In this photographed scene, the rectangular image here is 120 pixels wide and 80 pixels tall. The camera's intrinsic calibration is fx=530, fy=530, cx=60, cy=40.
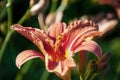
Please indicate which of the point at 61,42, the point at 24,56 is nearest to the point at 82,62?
the point at 61,42

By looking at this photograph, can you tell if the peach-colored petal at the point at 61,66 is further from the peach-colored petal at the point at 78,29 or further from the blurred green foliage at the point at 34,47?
the blurred green foliage at the point at 34,47

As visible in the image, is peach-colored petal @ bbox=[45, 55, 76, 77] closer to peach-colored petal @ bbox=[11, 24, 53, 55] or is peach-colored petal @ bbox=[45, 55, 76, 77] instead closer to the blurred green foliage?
peach-colored petal @ bbox=[11, 24, 53, 55]

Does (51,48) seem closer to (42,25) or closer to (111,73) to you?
(42,25)

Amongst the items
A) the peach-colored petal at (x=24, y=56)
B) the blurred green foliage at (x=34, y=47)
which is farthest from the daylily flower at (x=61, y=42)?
the blurred green foliage at (x=34, y=47)

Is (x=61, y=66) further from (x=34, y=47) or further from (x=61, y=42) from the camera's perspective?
(x=34, y=47)

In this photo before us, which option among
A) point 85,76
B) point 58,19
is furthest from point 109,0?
point 85,76

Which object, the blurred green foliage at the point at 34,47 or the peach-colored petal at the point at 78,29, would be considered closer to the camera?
the peach-colored petal at the point at 78,29

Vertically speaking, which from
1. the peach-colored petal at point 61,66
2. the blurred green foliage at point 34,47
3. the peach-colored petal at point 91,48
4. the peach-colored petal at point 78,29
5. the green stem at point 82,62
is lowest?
the blurred green foliage at point 34,47

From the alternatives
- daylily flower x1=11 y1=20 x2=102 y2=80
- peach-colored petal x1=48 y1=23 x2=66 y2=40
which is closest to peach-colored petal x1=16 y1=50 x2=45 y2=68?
daylily flower x1=11 y1=20 x2=102 y2=80
